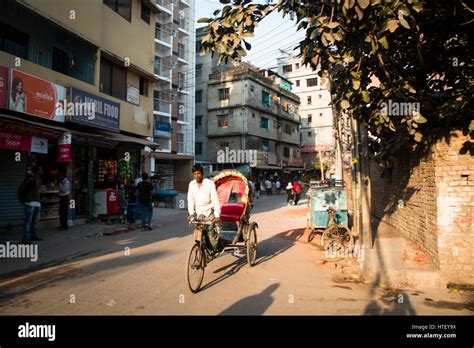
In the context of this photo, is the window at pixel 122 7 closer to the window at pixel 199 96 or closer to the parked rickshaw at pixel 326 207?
the parked rickshaw at pixel 326 207

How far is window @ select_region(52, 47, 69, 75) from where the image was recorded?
12.9 meters

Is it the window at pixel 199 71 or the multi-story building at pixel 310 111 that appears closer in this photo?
the window at pixel 199 71

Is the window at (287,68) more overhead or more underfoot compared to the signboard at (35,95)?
more overhead

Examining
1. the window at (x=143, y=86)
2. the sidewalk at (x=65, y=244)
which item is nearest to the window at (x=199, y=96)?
the window at (x=143, y=86)

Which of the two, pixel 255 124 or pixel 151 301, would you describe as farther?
pixel 255 124

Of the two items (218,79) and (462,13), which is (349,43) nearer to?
(462,13)

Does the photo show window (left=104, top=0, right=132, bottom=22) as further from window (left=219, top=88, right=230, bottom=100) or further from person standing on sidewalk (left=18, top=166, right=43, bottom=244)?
window (left=219, top=88, right=230, bottom=100)

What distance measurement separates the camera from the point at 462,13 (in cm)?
625

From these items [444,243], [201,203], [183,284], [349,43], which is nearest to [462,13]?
[349,43]

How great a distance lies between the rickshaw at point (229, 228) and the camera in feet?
18.7

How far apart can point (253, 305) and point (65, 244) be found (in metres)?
6.83

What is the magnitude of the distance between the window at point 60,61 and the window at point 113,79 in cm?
165

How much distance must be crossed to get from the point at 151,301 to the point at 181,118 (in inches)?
1439

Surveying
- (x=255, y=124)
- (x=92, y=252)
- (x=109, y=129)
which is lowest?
(x=92, y=252)
